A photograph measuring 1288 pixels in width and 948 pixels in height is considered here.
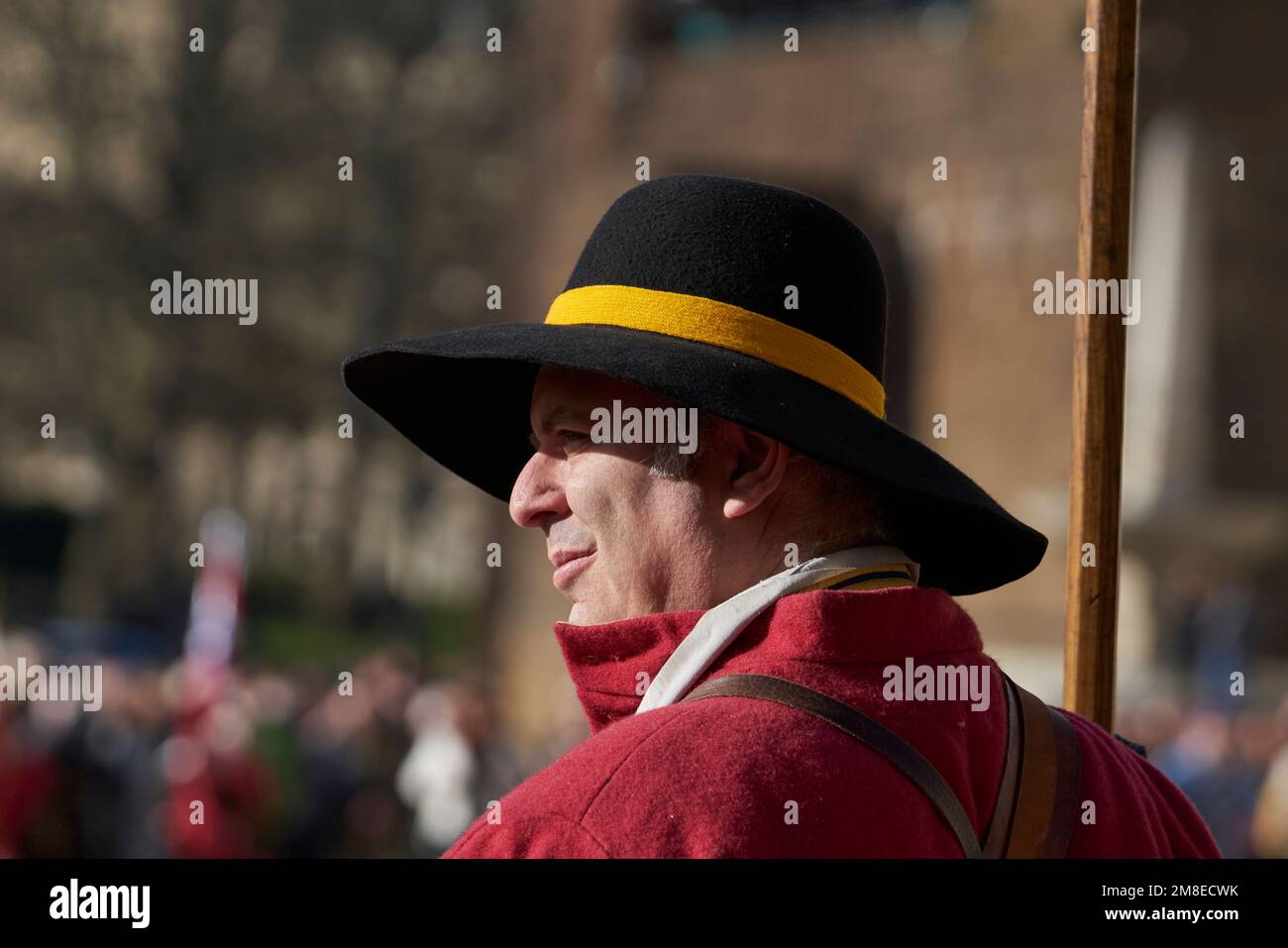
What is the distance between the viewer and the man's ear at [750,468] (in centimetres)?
221

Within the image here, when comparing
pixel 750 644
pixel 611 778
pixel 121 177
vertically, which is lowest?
pixel 611 778

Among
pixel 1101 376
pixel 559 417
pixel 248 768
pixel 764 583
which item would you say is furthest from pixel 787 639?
pixel 248 768

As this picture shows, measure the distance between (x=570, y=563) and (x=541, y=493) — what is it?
10 cm

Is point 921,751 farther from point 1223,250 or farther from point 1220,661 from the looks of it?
point 1223,250

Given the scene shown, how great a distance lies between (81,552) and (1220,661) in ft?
52.4

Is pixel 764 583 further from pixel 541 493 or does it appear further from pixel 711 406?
pixel 541 493

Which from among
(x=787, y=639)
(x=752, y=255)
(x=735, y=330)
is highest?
(x=752, y=255)

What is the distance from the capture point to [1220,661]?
15.5 m

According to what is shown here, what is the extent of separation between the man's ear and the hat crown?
0.57ft

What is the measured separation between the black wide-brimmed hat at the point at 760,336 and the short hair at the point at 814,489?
0.07m

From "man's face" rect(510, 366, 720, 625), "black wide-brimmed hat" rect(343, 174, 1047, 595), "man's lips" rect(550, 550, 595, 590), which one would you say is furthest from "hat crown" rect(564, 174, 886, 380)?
"man's lips" rect(550, 550, 595, 590)

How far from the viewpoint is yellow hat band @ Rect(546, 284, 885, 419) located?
2.25m

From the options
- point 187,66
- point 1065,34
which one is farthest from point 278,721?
point 187,66

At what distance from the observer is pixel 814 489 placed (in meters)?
2.24
